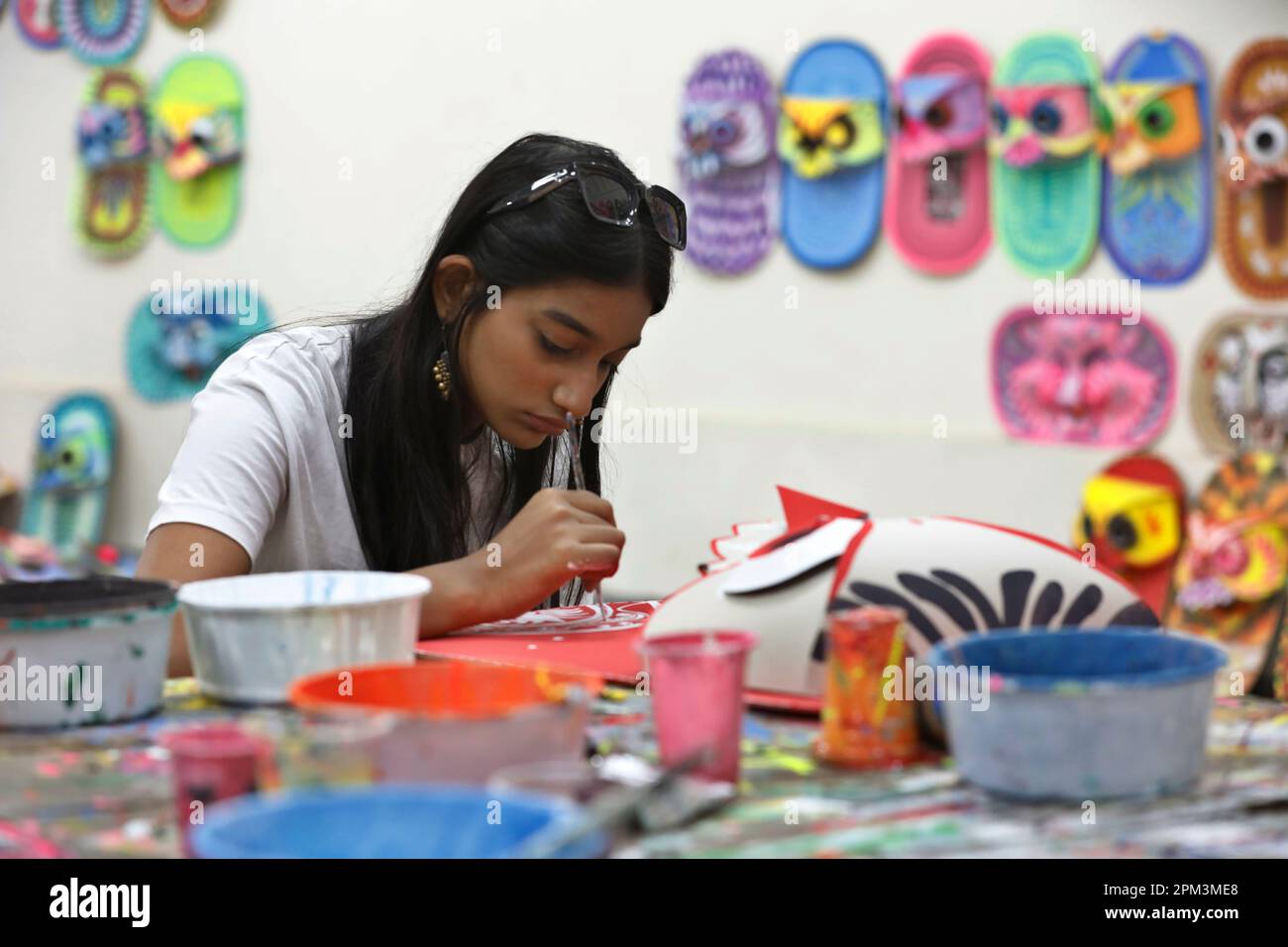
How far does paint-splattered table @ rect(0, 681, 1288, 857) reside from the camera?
0.87 meters

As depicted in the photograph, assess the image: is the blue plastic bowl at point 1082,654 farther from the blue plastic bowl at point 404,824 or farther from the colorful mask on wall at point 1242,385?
the colorful mask on wall at point 1242,385

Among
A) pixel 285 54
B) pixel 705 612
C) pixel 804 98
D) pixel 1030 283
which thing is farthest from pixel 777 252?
pixel 705 612

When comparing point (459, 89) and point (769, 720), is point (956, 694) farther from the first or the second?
point (459, 89)

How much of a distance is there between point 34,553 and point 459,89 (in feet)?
5.51

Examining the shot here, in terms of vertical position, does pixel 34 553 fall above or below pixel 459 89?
below

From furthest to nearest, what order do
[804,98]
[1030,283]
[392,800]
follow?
[804,98], [1030,283], [392,800]

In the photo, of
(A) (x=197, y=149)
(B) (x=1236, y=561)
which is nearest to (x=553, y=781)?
(B) (x=1236, y=561)

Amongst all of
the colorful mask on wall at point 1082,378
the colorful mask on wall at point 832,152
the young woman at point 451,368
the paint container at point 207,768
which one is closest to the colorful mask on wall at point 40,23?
the colorful mask on wall at point 832,152

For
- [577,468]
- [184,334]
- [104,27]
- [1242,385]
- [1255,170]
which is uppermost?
[104,27]

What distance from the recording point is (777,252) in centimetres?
370

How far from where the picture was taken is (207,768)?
36.3 inches

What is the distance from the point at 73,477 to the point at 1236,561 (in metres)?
3.47

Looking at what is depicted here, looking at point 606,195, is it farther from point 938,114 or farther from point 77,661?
point 938,114

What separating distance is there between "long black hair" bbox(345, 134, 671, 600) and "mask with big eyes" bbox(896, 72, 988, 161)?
5.40 feet
